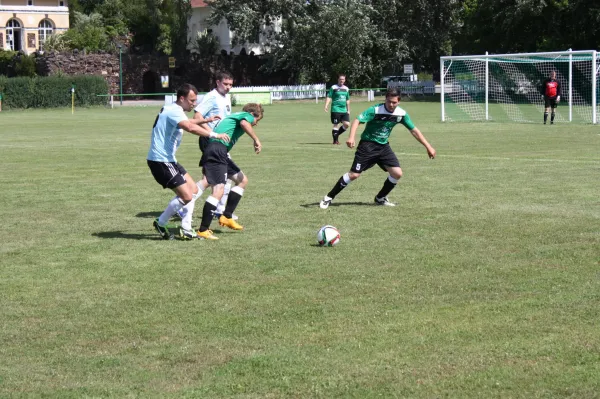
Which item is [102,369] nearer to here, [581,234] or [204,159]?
[204,159]

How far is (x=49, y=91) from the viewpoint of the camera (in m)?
57.0

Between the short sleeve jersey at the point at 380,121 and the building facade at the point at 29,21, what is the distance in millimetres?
88247

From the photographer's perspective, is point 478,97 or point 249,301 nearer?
point 249,301

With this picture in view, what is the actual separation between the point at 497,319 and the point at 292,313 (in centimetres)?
159

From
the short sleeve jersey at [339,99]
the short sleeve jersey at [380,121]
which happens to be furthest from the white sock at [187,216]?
the short sleeve jersey at [339,99]

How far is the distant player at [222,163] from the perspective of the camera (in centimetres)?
1139

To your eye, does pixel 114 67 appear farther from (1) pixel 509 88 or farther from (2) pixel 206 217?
(2) pixel 206 217

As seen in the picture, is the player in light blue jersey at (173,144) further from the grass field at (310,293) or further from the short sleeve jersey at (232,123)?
the short sleeve jersey at (232,123)

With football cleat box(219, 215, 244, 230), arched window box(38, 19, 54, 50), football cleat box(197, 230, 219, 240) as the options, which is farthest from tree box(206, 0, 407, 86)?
football cleat box(197, 230, 219, 240)

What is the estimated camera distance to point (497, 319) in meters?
7.23

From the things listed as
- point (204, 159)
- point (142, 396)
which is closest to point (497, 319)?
point (142, 396)

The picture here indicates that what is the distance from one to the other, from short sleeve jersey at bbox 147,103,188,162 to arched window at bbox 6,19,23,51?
91.7 meters

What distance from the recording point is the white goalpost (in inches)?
1578

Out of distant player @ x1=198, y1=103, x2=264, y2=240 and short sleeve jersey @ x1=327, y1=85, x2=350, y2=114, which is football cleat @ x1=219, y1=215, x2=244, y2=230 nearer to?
distant player @ x1=198, y1=103, x2=264, y2=240
